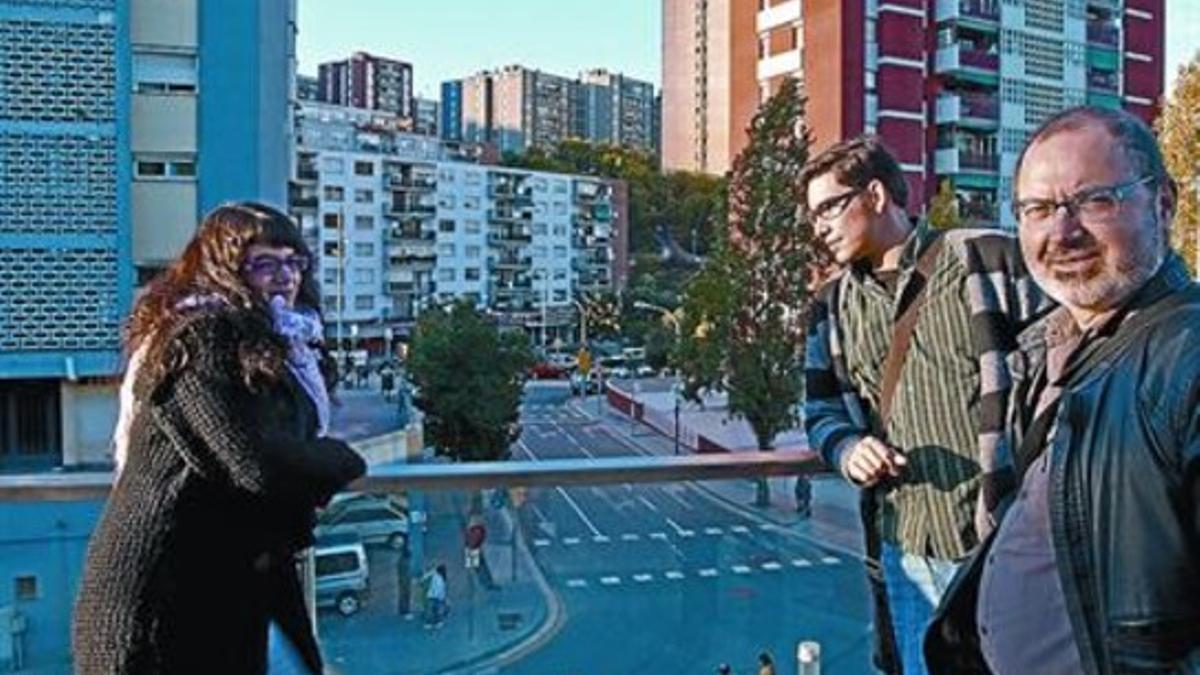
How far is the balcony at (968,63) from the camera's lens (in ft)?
114

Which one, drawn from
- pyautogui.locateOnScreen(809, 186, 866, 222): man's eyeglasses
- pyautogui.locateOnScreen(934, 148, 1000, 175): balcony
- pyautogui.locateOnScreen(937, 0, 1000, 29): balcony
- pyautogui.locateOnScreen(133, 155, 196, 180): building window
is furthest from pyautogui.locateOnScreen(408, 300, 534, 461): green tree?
pyautogui.locateOnScreen(809, 186, 866, 222): man's eyeglasses

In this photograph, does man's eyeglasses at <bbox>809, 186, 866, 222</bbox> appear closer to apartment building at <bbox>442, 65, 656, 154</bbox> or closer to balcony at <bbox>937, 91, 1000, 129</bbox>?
balcony at <bbox>937, 91, 1000, 129</bbox>

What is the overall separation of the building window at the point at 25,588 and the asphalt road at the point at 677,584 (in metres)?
1.14

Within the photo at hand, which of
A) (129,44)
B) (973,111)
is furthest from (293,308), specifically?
(973,111)

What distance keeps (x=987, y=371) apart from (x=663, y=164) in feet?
255

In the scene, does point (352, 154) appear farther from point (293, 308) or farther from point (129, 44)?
point (293, 308)

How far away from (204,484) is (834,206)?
120cm

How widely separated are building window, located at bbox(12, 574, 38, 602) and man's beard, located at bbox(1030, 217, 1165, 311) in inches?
95.8

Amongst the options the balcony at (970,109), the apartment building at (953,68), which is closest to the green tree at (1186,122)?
the apartment building at (953,68)

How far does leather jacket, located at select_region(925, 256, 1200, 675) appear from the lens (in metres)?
1.13

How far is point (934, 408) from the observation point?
2.19 m

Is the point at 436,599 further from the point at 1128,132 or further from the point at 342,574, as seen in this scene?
the point at 1128,132

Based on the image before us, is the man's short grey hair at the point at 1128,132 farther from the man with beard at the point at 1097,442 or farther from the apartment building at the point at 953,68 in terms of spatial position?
the apartment building at the point at 953,68

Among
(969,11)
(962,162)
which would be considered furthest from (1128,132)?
(969,11)
